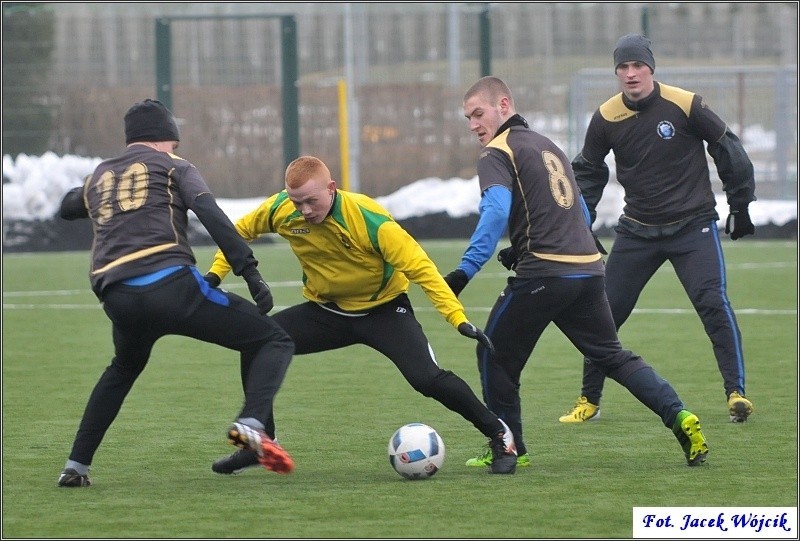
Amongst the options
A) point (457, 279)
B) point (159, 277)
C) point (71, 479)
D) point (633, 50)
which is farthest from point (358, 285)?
point (633, 50)

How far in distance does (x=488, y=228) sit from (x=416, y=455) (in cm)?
110

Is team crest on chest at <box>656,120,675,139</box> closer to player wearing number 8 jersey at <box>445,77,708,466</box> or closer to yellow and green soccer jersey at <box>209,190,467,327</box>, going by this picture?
player wearing number 8 jersey at <box>445,77,708,466</box>

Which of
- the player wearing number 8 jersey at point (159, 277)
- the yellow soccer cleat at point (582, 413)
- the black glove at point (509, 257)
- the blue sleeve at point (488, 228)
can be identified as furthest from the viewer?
the yellow soccer cleat at point (582, 413)

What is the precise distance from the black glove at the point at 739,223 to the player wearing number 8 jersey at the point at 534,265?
6.03 ft

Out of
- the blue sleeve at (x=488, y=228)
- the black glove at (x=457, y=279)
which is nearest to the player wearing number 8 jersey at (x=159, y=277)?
the black glove at (x=457, y=279)

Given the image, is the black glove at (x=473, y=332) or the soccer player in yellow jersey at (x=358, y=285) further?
the soccer player in yellow jersey at (x=358, y=285)

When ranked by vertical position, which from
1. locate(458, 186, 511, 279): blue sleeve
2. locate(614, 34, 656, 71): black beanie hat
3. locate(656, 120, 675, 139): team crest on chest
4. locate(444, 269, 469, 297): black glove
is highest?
locate(614, 34, 656, 71): black beanie hat

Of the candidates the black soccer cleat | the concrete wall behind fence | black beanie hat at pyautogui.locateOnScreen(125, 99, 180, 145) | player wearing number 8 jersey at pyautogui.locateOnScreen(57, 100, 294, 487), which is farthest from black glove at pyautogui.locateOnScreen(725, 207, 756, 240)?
the concrete wall behind fence

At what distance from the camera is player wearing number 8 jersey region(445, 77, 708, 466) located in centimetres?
703

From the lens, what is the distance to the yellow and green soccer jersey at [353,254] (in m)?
6.85

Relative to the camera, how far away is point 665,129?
8609mm

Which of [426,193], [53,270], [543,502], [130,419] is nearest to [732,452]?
[543,502]

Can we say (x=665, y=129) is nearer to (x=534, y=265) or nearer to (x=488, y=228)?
(x=534, y=265)

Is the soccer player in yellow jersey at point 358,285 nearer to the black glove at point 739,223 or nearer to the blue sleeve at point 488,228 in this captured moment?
the blue sleeve at point 488,228
